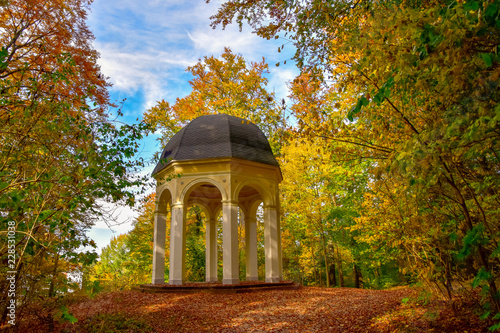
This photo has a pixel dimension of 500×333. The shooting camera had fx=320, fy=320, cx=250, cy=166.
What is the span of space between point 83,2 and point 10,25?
2634 mm

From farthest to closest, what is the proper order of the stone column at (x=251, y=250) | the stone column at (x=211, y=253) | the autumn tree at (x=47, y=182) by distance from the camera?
the stone column at (x=211, y=253) < the stone column at (x=251, y=250) < the autumn tree at (x=47, y=182)

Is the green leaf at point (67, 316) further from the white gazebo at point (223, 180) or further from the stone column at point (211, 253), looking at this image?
the stone column at point (211, 253)

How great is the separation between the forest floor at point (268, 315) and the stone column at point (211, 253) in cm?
645

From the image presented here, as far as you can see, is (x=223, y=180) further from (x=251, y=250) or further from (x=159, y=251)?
(x=251, y=250)

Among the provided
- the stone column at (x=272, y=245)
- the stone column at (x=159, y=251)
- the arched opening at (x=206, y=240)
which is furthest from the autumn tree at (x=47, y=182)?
the arched opening at (x=206, y=240)

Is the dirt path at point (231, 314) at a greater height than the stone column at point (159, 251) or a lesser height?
lesser

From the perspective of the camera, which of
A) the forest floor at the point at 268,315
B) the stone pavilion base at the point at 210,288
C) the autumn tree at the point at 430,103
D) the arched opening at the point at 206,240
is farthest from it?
the arched opening at the point at 206,240

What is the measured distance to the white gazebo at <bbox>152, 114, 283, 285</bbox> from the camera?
13.0 m

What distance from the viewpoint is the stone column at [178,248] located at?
12.8 meters

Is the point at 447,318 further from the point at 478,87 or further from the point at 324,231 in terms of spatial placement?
the point at 324,231

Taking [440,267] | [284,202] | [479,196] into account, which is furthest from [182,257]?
[479,196]

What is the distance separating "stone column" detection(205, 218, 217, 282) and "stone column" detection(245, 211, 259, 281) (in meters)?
1.98

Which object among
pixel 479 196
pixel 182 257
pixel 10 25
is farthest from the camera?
pixel 182 257

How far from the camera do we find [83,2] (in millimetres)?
11586
